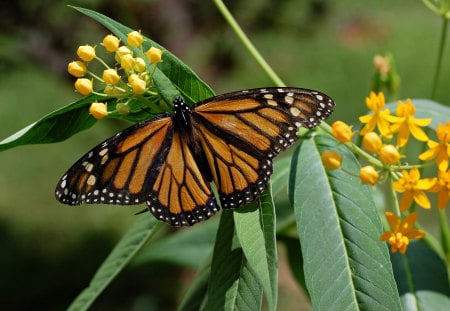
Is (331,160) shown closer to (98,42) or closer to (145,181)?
(145,181)

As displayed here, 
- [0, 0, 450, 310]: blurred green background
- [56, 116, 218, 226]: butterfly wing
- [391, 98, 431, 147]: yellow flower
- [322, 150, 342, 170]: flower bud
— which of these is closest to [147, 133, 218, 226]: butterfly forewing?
[56, 116, 218, 226]: butterfly wing

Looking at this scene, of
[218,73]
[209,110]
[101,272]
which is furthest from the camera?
[218,73]

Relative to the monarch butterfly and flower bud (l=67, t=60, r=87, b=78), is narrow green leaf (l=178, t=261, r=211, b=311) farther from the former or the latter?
flower bud (l=67, t=60, r=87, b=78)

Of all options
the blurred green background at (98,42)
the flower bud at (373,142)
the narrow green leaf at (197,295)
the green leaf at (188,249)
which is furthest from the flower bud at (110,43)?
the blurred green background at (98,42)

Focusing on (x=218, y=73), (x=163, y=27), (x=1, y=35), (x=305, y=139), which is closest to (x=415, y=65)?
(x=218, y=73)

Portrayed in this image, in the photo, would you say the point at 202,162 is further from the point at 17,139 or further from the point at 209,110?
the point at 17,139

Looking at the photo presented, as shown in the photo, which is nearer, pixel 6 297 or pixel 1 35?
pixel 1 35

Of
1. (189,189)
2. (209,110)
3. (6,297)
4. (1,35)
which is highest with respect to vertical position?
(1,35)

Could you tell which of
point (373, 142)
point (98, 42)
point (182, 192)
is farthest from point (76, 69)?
point (98, 42)
